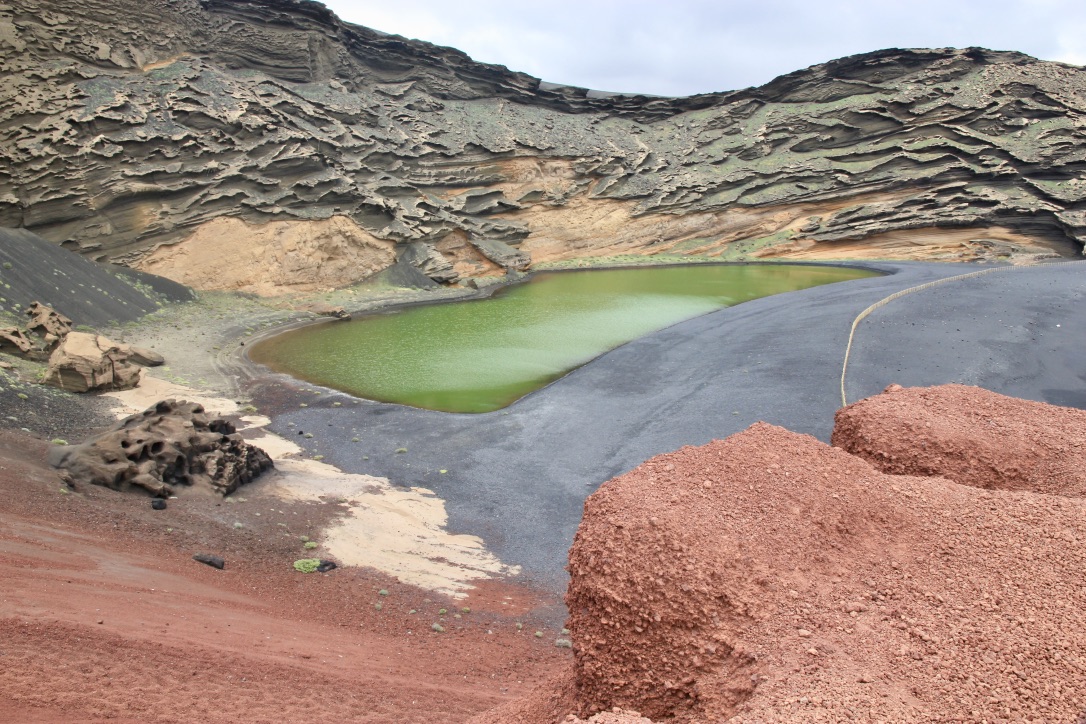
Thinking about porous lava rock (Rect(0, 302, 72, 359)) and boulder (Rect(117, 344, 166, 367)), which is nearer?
porous lava rock (Rect(0, 302, 72, 359))

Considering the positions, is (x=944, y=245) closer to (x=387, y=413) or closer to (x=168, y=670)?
(x=387, y=413)

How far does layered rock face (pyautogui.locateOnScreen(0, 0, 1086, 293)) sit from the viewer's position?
2747cm

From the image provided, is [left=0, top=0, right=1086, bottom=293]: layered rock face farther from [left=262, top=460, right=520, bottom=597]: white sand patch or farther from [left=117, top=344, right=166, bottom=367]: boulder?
[left=262, top=460, right=520, bottom=597]: white sand patch

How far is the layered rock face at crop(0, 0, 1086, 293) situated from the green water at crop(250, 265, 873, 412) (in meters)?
5.18

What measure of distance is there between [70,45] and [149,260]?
9.61m

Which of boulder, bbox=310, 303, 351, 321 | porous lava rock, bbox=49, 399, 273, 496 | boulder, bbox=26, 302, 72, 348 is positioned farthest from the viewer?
boulder, bbox=310, 303, 351, 321

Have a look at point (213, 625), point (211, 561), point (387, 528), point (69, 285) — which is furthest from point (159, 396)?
point (213, 625)

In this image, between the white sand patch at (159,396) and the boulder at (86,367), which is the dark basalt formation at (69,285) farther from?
the white sand patch at (159,396)

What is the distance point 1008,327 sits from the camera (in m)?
16.9

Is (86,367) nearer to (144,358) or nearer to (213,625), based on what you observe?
(144,358)

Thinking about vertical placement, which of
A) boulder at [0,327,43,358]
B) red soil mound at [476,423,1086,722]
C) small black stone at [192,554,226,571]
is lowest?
small black stone at [192,554,226,571]

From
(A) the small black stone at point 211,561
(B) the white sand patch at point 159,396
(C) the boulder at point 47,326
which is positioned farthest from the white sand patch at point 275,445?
(C) the boulder at point 47,326

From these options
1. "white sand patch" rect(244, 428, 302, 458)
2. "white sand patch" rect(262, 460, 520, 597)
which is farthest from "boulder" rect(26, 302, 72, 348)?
"white sand patch" rect(262, 460, 520, 597)

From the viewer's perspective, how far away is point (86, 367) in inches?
580
